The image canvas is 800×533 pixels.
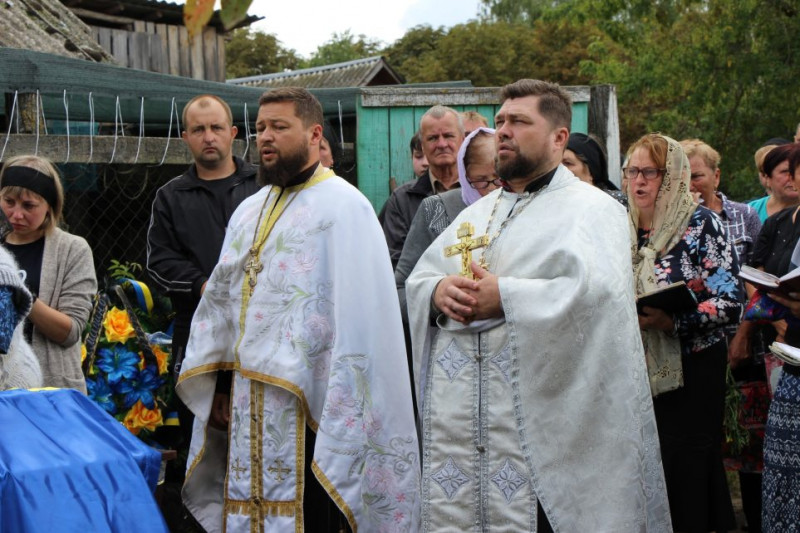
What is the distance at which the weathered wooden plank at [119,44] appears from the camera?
15.4 metres

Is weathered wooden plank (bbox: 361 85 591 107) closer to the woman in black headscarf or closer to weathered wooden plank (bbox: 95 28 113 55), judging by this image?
the woman in black headscarf

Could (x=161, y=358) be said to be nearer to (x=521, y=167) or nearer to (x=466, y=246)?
(x=466, y=246)

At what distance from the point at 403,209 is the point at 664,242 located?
4.64 feet

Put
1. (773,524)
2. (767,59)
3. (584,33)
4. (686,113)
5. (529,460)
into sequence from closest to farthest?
(529,460) → (773,524) → (767,59) → (686,113) → (584,33)

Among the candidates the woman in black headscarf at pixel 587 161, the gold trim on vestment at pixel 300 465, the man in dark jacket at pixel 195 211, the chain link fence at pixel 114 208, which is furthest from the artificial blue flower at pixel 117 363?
the woman in black headscarf at pixel 587 161

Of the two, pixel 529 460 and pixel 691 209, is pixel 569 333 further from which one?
pixel 691 209

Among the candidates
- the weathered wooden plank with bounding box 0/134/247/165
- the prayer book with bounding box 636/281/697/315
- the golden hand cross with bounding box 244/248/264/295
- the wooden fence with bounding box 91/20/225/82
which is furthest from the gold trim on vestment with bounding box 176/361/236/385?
the wooden fence with bounding box 91/20/225/82

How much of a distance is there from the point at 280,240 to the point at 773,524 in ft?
7.28

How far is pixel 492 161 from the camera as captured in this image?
4.74 m

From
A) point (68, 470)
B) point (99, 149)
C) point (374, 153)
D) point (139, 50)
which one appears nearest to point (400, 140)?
point (374, 153)

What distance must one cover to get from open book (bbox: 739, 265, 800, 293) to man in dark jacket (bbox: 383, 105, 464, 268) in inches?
68.8

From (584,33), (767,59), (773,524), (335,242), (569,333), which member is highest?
(584,33)

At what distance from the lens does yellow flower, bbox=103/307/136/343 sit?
564 cm

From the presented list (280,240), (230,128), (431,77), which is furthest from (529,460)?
(431,77)
